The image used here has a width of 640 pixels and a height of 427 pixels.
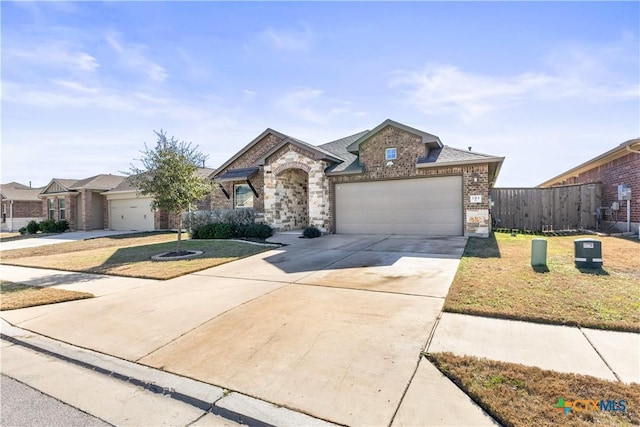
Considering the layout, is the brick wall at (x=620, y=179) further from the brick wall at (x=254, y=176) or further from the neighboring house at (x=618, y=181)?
the brick wall at (x=254, y=176)

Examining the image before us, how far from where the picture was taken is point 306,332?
4.21 meters

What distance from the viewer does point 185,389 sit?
312cm

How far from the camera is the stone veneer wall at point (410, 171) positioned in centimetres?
1214

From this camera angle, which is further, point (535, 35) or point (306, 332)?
point (535, 35)

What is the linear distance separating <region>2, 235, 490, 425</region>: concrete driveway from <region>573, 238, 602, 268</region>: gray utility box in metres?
2.54

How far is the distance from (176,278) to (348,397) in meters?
6.19

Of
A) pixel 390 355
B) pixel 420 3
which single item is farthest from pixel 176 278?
pixel 420 3

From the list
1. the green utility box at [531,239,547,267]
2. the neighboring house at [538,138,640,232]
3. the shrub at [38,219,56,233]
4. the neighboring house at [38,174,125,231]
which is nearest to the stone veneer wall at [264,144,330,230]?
the green utility box at [531,239,547,267]

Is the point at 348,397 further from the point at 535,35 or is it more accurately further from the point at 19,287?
the point at 535,35

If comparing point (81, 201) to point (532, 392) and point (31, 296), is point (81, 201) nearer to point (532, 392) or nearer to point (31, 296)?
point (31, 296)

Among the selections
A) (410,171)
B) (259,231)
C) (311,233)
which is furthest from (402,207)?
(259,231)

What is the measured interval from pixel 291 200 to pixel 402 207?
605 centimetres

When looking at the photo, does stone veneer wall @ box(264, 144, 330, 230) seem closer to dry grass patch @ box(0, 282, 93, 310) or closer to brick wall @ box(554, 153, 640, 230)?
dry grass patch @ box(0, 282, 93, 310)

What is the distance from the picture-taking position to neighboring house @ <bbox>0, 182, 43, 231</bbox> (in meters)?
30.8
